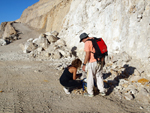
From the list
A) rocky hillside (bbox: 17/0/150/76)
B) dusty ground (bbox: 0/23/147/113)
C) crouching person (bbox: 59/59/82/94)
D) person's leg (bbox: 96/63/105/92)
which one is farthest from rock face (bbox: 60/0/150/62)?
crouching person (bbox: 59/59/82/94)

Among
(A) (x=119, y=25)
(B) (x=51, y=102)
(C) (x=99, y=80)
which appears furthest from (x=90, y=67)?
(A) (x=119, y=25)

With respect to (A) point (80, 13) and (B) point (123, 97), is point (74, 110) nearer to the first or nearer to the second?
(B) point (123, 97)

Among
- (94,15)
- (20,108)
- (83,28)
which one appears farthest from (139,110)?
(83,28)

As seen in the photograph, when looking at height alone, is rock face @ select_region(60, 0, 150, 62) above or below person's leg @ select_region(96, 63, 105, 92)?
above

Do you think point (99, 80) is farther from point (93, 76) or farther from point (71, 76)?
point (71, 76)

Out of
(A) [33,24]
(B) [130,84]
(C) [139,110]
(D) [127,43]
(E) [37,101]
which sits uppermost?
(A) [33,24]

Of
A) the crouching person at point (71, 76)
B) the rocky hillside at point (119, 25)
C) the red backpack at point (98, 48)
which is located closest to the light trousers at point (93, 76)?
the red backpack at point (98, 48)

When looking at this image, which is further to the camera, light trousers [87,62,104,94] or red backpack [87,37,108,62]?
light trousers [87,62,104,94]

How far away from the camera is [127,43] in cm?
565

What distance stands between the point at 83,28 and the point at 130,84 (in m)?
6.91

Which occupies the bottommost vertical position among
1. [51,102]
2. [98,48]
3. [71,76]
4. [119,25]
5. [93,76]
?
[51,102]

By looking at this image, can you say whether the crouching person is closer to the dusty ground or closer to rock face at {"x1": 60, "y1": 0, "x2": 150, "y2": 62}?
the dusty ground

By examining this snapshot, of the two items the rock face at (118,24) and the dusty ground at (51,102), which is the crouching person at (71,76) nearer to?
the dusty ground at (51,102)

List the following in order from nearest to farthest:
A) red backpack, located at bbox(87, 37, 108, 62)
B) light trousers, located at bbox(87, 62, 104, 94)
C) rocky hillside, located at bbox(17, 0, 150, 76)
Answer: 1. red backpack, located at bbox(87, 37, 108, 62)
2. light trousers, located at bbox(87, 62, 104, 94)
3. rocky hillside, located at bbox(17, 0, 150, 76)
